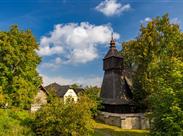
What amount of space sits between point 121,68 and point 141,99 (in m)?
8.30

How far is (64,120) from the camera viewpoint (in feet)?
102

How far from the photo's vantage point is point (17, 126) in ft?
105

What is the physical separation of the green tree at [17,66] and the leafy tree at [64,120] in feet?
29.3

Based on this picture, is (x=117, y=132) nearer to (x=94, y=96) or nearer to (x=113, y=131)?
(x=113, y=131)

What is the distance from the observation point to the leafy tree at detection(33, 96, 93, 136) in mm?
30739

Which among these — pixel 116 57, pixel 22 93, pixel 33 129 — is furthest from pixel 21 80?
pixel 116 57

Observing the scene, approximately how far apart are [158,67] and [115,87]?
58.2 ft

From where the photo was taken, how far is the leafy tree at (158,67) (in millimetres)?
25734

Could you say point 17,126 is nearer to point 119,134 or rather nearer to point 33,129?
point 33,129

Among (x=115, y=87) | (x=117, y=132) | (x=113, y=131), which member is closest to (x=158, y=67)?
(x=117, y=132)

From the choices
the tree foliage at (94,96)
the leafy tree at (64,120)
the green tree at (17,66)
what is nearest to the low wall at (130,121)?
the tree foliage at (94,96)

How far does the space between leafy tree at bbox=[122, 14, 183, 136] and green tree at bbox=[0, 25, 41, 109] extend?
1733 centimetres

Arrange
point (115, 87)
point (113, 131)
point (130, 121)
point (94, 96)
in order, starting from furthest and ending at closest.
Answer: point (94, 96) → point (115, 87) → point (130, 121) → point (113, 131)

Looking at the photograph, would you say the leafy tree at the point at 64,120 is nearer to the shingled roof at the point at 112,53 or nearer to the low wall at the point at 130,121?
the low wall at the point at 130,121
